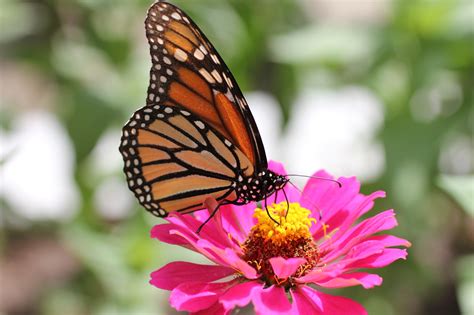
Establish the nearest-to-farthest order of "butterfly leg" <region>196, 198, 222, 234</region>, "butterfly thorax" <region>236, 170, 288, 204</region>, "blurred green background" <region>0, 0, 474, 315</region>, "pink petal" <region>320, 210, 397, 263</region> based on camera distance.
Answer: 1. "pink petal" <region>320, 210, 397, 263</region>
2. "butterfly leg" <region>196, 198, 222, 234</region>
3. "butterfly thorax" <region>236, 170, 288, 204</region>
4. "blurred green background" <region>0, 0, 474, 315</region>

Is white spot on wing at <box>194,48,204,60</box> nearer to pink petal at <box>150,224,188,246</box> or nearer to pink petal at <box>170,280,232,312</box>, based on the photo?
pink petal at <box>150,224,188,246</box>

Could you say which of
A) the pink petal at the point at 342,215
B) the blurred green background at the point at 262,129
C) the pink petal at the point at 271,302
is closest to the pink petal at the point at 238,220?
the pink petal at the point at 342,215

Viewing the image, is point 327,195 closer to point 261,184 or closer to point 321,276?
point 261,184

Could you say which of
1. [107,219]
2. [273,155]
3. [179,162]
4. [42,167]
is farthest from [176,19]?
[42,167]

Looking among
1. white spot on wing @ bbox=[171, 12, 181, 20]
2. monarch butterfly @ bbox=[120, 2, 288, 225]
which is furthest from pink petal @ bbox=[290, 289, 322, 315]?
white spot on wing @ bbox=[171, 12, 181, 20]

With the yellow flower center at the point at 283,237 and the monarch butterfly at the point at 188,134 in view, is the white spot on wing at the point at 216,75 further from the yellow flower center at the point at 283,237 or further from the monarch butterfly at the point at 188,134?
the yellow flower center at the point at 283,237
